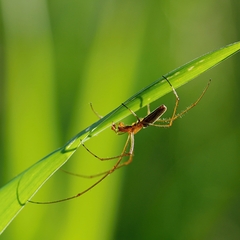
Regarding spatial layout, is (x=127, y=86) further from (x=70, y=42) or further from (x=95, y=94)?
(x=70, y=42)

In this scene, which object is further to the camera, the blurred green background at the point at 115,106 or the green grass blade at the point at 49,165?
the blurred green background at the point at 115,106

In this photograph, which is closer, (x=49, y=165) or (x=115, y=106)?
(x=49, y=165)

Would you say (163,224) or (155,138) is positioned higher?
(155,138)

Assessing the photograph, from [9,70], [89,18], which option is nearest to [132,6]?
[89,18]

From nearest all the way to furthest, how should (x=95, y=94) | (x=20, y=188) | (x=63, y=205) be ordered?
(x=20, y=188), (x=63, y=205), (x=95, y=94)

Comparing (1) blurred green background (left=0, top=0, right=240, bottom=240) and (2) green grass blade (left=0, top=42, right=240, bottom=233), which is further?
(1) blurred green background (left=0, top=0, right=240, bottom=240)

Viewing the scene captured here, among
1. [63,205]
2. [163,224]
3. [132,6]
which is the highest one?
[132,6]

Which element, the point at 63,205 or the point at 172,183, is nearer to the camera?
the point at 63,205

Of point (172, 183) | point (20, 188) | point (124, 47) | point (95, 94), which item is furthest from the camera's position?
point (172, 183)
